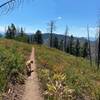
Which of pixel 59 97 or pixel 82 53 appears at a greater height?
pixel 59 97

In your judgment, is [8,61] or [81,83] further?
[81,83]

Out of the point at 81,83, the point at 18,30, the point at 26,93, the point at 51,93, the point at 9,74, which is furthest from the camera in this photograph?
the point at 18,30

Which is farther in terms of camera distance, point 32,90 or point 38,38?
point 38,38

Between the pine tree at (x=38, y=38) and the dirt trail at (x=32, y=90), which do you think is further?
the pine tree at (x=38, y=38)

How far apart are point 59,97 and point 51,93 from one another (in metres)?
0.50

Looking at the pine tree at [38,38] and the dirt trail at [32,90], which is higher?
the dirt trail at [32,90]

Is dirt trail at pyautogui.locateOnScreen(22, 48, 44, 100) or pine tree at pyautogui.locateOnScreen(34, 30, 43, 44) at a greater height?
dirt trail at pyautogui.locateOnScreen(22, 48, 44, 100)

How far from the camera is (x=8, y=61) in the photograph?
A: 15.6m

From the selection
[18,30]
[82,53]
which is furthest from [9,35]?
[82,53]

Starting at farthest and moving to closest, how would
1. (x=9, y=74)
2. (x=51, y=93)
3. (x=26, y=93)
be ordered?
Result: (x=9, y=74)
(x=26, y=93)
(x=51, y=93)

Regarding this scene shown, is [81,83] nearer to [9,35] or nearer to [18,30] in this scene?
[9,35]

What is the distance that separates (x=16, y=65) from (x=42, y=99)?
430cm

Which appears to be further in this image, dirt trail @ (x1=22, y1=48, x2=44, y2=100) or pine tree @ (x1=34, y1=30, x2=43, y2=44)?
pine tree @ (x1=34, y1=30, x2=43, y2=44)

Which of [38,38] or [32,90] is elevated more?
[32,90]
